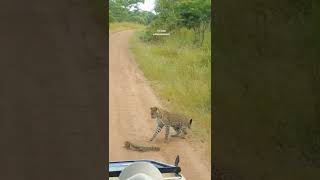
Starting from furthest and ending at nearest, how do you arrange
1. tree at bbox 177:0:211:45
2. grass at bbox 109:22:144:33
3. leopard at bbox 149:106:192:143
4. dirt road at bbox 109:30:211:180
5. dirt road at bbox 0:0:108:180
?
leopard at bbox 149:106:192:143, dirt road at bbox 109:30:211:180, tree at bbox 177:0:211:45, grass at bbox 109:22:144:33, dirt road at bbox 0:0:108:180

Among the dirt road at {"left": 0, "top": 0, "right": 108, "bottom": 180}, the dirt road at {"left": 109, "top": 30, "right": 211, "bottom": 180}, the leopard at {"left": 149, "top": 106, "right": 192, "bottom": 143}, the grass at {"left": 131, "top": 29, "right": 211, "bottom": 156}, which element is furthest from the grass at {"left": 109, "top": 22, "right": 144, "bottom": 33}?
the dirt road at {"left": 0, "top": 0, "right": 108, "bottom": 180}

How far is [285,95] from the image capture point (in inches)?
20.5

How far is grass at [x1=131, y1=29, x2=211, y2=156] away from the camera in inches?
132

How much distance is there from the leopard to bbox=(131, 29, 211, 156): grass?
0.22 ft

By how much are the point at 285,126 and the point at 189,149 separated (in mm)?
3157

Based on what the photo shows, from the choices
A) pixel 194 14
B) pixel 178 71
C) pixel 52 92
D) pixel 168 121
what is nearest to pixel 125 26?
pixel 194 14

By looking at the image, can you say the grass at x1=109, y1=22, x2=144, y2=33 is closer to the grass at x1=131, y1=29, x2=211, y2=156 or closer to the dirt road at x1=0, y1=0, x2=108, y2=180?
the grass at x1=131, y1=29, x2=211, y2=156

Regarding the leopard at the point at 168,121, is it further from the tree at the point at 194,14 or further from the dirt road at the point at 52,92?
the dirt road at the point at 52,92

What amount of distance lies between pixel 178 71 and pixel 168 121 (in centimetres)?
41

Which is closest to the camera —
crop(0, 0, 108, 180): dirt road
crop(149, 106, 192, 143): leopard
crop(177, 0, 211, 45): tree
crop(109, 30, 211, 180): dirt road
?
crop(0, 0, 108, 180): dirt road

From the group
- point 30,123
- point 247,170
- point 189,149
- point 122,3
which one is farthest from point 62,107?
point 189,149

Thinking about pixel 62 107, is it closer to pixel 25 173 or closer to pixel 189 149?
pixel 25 173

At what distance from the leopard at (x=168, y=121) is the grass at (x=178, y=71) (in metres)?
0.07

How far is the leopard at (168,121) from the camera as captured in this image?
3.58 m
